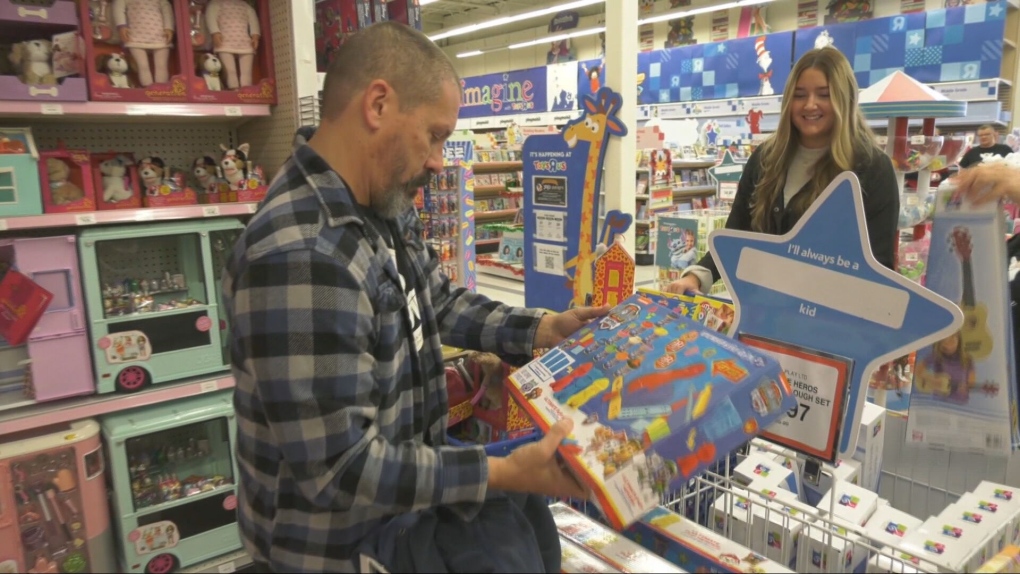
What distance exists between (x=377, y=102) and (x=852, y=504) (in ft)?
3.92

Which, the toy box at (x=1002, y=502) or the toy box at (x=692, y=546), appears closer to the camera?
the toy box at (x=692, y=546)

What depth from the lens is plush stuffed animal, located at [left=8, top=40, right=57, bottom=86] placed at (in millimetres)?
2600

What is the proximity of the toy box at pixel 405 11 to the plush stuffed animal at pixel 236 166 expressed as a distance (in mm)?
947

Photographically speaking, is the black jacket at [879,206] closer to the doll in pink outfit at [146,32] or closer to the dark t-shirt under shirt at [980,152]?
the doll in pink outfit at [146,32]

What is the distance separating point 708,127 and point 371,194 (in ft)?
32.1

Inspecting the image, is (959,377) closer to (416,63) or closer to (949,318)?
(949,318)

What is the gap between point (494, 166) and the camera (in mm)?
10203

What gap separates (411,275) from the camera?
1.34 m

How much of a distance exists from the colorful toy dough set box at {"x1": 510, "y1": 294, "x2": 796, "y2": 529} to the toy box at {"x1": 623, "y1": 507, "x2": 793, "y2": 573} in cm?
12

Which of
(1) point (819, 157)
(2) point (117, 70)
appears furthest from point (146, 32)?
(1) point (819, 157)

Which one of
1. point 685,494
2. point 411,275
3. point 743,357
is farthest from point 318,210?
point 685,494

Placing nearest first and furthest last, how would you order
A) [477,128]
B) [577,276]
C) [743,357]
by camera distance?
[743,357]
[577,276]
[477,128]

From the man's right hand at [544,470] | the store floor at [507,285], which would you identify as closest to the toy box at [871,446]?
the man's right hand at [544,470]

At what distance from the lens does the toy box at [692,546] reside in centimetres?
99
